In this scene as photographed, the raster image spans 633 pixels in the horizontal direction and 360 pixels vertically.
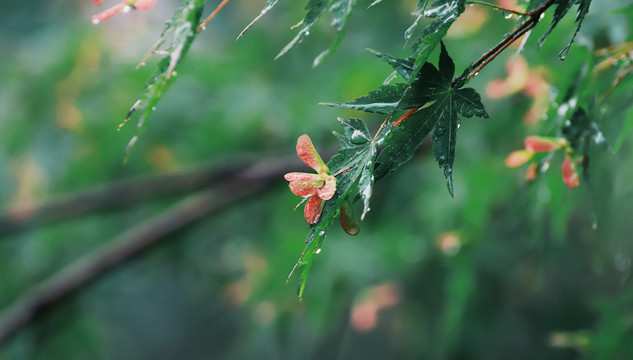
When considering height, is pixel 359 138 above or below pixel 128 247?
above

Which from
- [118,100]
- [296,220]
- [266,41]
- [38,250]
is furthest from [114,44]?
[296,220]

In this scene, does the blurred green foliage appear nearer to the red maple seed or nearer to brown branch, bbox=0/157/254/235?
brown branch, bbox=0/157/254/235

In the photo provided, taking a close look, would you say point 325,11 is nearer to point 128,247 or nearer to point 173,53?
point 173,53

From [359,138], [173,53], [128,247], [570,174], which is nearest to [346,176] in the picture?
[359,138]

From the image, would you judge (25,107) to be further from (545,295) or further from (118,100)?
(545,295)

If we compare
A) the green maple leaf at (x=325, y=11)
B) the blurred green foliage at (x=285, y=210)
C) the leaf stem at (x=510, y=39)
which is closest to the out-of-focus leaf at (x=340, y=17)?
the green maple leaf at (x=325, y=11)

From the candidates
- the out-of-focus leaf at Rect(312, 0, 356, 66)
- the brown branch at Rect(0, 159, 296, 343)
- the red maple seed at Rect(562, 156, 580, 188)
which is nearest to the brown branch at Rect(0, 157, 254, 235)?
the brown branch at Rect(0, 159, 296, 343)
